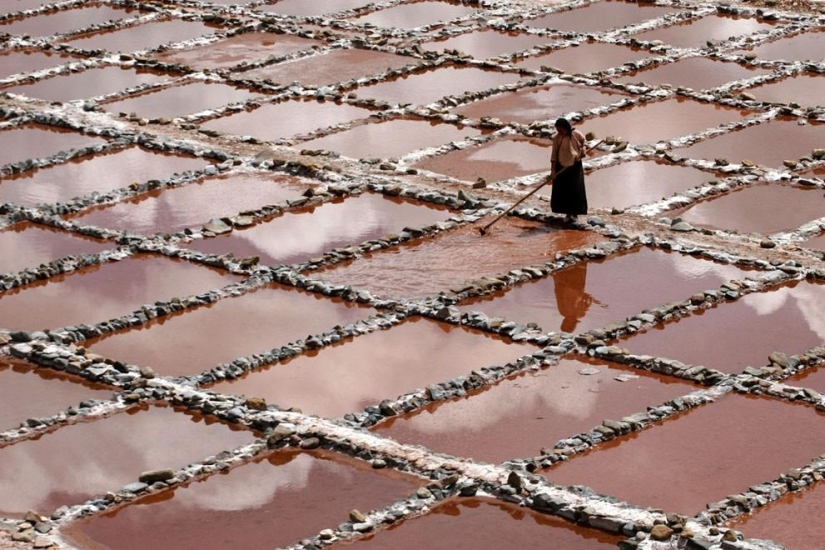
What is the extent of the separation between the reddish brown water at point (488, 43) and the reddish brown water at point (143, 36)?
3.34m

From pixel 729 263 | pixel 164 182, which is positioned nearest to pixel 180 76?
pixel 164 182

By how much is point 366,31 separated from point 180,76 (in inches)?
115

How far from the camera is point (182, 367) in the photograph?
496 inches

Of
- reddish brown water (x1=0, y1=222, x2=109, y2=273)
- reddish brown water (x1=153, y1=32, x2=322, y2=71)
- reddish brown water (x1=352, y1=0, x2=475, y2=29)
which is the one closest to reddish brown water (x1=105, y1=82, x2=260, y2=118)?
reddish brown water (x1=153, y1=32, x2=322, y2=71)

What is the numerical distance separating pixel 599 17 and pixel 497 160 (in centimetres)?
658

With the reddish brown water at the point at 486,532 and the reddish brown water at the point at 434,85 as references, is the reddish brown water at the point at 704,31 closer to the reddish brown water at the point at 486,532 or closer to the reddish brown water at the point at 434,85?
the reddish brown water at the point at 434,85

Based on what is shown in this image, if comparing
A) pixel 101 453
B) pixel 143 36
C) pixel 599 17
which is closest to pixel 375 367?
pixel 101 453

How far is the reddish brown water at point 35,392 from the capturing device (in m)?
11.9

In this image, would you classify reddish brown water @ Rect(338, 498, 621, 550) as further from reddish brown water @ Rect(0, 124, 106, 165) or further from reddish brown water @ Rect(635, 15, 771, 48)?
reddish brown water @ Rect(635, 15, 771, 48)

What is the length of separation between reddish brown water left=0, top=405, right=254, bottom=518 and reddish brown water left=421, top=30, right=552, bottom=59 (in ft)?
35.7

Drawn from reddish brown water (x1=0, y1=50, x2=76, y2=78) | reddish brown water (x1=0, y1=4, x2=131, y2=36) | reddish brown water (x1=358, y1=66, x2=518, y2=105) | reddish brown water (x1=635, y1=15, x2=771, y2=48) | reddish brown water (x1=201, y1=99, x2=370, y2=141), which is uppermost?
reddish brown water (x1=0, y1=4, x2=131, y2=36)

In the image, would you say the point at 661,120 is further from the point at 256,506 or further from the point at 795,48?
the point at 256,506

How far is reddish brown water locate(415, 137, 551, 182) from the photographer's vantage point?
1700 cm

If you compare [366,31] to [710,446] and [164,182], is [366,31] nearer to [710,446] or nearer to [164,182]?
[164,182]
